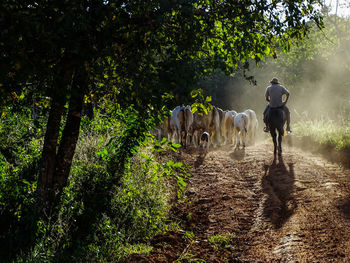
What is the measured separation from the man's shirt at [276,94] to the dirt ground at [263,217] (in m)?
2.37

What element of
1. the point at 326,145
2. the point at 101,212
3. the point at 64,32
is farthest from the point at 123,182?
the point at 326,145

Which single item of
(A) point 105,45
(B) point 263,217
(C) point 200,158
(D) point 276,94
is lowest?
(B) point 263,217

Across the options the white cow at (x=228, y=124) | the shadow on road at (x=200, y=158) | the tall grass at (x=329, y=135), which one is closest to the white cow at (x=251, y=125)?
the white cow at (x=228, y=124)

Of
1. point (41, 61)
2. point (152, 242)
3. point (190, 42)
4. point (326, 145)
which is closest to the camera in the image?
point (41, 61)

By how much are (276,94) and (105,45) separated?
8.53 meters

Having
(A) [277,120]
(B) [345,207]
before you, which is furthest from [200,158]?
(B) [345,207]

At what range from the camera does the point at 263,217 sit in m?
6.18

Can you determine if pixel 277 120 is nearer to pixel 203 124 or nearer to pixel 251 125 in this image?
pixel 203 124

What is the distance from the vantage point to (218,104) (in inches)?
1553

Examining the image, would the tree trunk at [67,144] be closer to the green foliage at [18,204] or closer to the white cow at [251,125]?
the green foliage at [18,204]

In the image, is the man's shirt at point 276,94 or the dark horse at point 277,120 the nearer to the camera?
the man's shirt at point 276,94

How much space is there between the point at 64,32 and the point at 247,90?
3757 centimetres

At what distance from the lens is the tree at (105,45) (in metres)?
3.31

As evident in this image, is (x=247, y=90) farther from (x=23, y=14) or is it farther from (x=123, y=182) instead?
(x=23, y=14)
